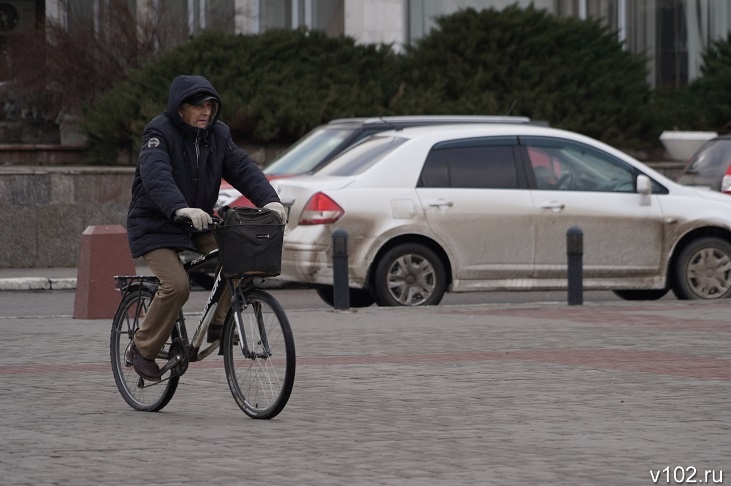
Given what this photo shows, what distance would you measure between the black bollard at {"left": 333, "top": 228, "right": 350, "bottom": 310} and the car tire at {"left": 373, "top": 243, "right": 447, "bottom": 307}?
1.53 feet

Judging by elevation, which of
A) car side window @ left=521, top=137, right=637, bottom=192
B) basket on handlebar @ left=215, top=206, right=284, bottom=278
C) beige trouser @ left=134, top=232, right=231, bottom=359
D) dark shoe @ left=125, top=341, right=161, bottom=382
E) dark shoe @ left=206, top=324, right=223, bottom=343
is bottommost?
dark shoe @ left=125, top=341, right=161, bottom=382

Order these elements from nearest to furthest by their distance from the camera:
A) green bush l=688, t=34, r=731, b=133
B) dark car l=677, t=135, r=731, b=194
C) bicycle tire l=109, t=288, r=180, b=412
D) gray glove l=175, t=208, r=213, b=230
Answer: gray glove l=175, t=208, r=213, b=230 → bicycle tire l=109, t=288, r=180, b=412 → dark car l=677, t=135, r=731, b=194 → green bush l=688, t=34, r=731, b=133

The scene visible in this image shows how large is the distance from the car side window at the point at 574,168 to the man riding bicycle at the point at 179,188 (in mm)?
6483

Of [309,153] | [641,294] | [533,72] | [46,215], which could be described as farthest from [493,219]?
[533,72]

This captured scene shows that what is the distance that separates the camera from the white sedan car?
13742 millimetres

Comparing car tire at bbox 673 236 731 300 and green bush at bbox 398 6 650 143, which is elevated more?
green bush at bbox 398 6 650 143

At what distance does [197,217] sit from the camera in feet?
25.0

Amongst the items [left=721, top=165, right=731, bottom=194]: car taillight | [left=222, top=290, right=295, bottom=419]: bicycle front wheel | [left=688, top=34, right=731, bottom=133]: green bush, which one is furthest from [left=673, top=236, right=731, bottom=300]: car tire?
[left=688, top=34, right=731, bottom=133]: green bush

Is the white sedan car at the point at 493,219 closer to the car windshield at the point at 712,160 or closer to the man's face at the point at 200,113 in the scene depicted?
the car windshield at the point at 712,160

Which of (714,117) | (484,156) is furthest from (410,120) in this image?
(714,117)

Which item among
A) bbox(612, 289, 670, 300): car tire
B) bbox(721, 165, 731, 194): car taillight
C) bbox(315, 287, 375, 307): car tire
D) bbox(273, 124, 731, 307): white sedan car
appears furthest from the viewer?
bbox(721, 165, 731, 194): car taillight

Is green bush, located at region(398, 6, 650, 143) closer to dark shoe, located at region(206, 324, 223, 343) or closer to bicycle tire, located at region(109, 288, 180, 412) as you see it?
bicycle tire, located at region(109, 288, 180, 412)

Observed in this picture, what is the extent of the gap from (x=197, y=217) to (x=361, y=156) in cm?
682

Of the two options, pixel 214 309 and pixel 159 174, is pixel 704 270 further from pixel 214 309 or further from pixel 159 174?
pixel 159 174
